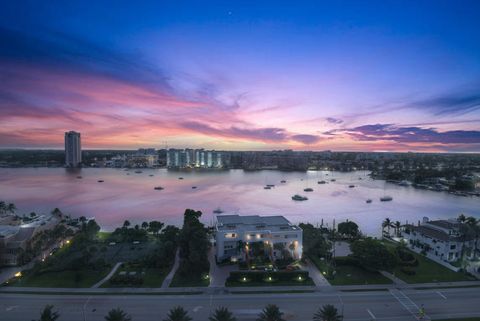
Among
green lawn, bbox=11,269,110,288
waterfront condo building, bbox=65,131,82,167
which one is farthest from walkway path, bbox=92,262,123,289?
waterfront condo building, bbox=65,131,82,167

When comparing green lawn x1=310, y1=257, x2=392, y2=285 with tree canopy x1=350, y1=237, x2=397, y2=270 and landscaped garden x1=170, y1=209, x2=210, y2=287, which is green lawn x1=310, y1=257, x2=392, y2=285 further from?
landscaped garden x1=170, y1=209, x2=210, y2=287

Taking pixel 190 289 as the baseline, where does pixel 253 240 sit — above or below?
above

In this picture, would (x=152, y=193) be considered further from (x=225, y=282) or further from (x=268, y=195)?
(x=225, y=282)

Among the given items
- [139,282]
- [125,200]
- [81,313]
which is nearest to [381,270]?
[139,282]

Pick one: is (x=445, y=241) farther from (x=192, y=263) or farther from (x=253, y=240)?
(x=192, y=263)

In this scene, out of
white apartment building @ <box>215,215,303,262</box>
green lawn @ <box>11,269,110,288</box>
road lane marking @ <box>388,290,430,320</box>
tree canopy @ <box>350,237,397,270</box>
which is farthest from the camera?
white apartment building @ <box>215,215,303,262</box>

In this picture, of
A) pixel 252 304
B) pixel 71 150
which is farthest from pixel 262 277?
pixel 71 150

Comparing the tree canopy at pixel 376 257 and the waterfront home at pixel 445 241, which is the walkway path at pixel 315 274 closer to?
the tree canopy at pixel 376 257
